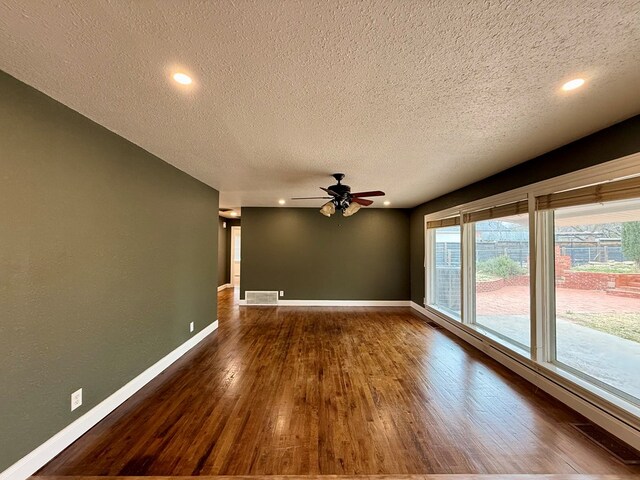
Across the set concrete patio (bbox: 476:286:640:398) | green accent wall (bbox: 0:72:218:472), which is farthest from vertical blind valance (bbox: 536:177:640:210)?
green accent wall (bbox: 0:72:218:472)

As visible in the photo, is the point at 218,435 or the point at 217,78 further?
the point at 218,435

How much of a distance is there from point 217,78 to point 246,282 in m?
5.85

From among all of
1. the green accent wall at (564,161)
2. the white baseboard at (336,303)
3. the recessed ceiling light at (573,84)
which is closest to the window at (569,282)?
the green accent wall at (564,161)

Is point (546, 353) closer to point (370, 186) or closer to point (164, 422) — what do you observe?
point (370, 186)

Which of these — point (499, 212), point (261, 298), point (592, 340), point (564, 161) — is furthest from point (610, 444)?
point (261, 298)

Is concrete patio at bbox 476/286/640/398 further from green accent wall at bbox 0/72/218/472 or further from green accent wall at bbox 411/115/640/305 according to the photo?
green accent wall at bbox 0/72/218/472

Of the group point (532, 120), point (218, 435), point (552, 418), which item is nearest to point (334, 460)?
point (218, 435)

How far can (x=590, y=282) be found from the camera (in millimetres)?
2615

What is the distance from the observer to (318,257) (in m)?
7.00

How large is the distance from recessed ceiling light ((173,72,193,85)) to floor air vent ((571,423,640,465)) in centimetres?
372

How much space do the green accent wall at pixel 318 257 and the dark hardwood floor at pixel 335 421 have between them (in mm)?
3117

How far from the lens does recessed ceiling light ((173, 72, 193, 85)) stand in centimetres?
161

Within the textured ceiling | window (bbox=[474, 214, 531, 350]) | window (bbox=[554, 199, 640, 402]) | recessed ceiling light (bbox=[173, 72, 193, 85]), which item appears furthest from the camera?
window (bbox=[474, 214, 531, 350])

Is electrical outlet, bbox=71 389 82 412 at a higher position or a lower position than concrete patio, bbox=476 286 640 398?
lower
